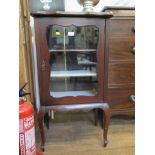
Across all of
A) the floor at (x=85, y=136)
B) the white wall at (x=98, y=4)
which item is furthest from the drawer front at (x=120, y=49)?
the floor at (x=85, y=136)

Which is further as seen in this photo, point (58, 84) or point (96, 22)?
point (58, 84)

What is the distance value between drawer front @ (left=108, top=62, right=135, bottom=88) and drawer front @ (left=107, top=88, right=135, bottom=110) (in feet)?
0.18

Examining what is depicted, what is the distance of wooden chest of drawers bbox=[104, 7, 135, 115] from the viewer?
4.68ft

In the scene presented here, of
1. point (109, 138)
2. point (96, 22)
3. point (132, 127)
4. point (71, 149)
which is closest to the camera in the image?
point (96, 22)

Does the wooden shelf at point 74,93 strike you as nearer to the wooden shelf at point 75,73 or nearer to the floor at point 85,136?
the wooden shelf at point 75,73

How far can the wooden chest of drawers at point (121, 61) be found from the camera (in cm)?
143

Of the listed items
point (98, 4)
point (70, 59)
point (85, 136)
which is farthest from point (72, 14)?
point (85, 136)
